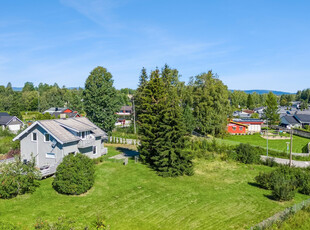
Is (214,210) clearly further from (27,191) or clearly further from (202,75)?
(202,75)

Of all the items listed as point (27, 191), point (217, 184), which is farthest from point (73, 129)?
point (217, 184)

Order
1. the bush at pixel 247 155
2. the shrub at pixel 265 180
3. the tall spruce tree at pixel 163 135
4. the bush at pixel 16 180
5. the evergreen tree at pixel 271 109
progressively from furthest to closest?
the evergreen tree at pixel 271 109, the bush at pixel 247 155, the tall spruce tree at pixel 163 135, the shrub at pixel 265 180, the bush at pixel 16 180

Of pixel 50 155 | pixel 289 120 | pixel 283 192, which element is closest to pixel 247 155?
pixel 283 192

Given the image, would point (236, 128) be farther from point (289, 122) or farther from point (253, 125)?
point (289, 122)

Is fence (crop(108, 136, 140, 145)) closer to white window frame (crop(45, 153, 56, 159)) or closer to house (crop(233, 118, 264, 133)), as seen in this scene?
white window frame (crop(45, 153, 56, 159))

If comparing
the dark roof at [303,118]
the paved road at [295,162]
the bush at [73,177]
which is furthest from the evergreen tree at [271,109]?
the bush at [73,177]

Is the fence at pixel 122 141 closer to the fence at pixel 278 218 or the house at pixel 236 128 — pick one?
the house at pixel 236 128
